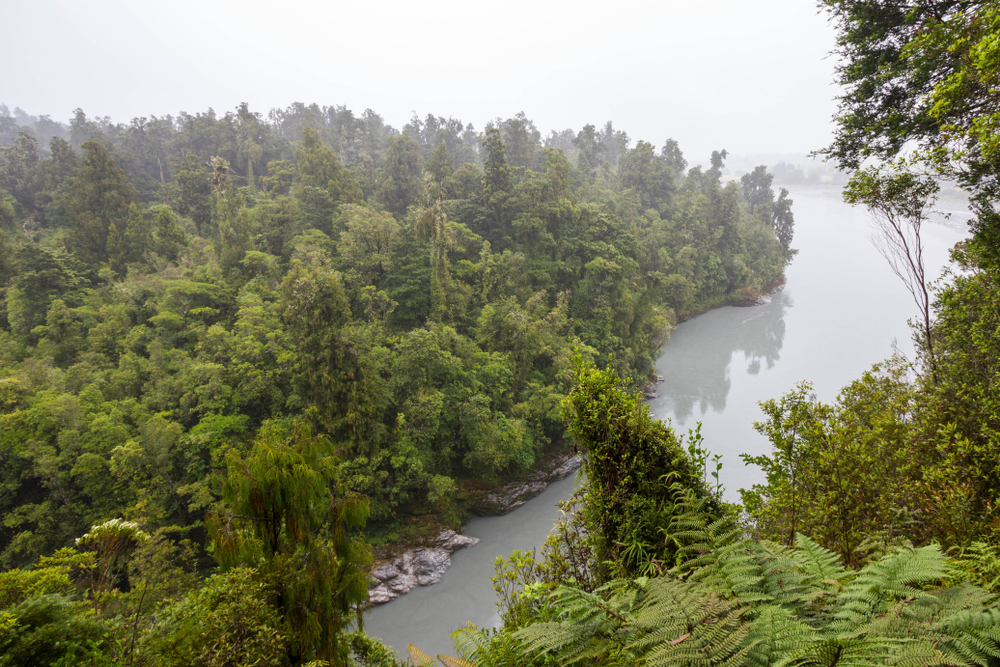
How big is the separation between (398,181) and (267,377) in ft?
46.8

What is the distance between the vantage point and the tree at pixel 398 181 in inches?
826

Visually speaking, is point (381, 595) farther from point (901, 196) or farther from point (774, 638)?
point (901, 196)

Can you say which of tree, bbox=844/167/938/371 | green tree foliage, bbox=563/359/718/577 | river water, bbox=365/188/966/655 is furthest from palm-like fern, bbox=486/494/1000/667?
river water, bbox=365/188/966/655

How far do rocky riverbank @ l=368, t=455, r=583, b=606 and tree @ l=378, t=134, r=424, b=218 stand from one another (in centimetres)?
1499

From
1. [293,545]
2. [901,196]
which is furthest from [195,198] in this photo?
[901,196]

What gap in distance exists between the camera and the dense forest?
137 inches

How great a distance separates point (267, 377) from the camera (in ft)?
32.2

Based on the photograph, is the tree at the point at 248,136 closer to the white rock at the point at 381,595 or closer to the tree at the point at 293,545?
the white rock at the point at 381,595

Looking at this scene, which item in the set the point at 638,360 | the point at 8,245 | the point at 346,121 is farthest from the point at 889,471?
the point at 346,121

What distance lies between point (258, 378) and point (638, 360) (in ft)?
39.1

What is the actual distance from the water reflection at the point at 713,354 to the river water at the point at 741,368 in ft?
0.15

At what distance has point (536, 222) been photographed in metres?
16.0

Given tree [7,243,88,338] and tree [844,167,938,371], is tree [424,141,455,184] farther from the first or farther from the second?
tree [844,167,938,371]

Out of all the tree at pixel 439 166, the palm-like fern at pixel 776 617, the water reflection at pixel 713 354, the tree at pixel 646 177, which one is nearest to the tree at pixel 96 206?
the tree at pixel 439 166
